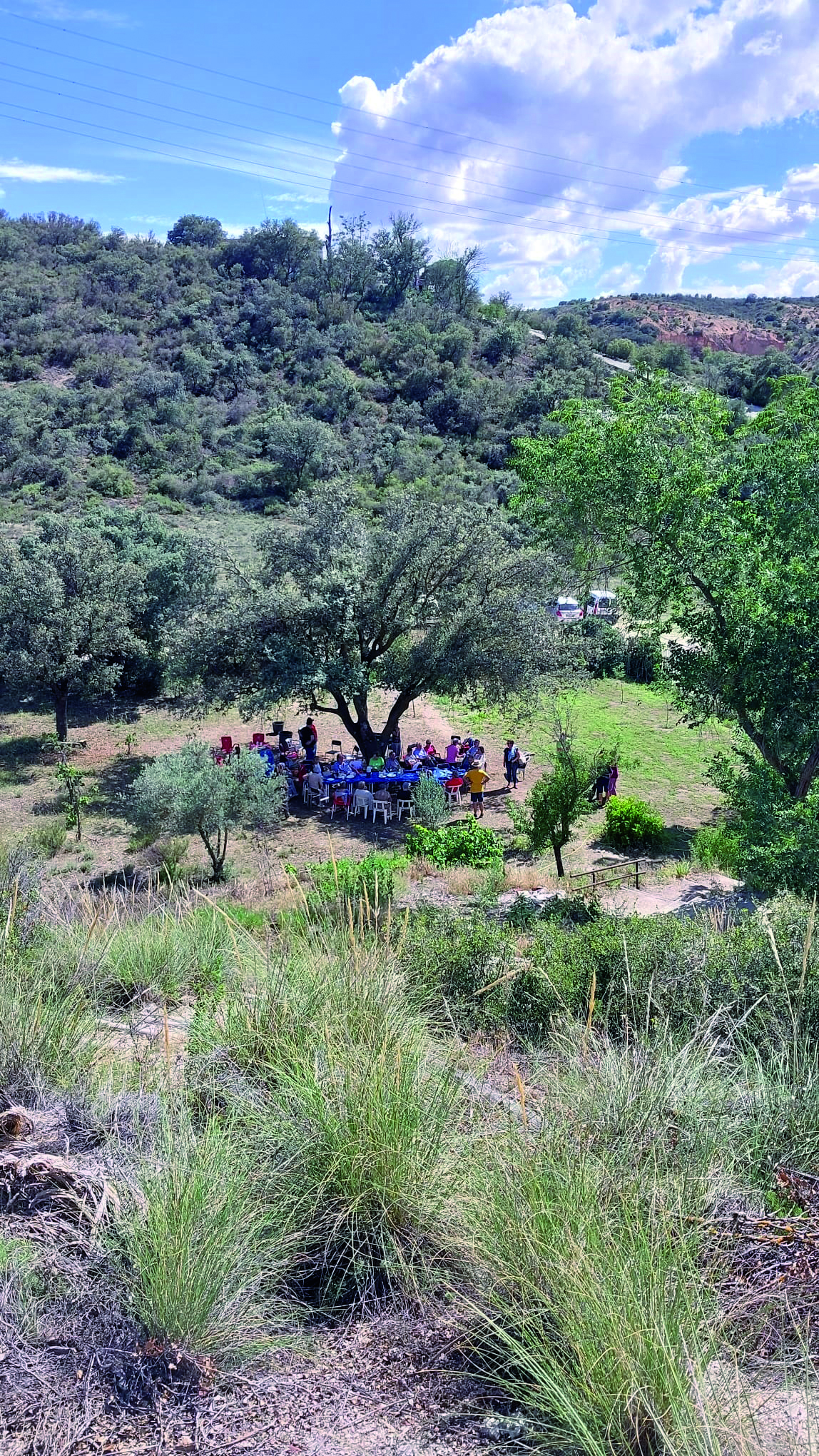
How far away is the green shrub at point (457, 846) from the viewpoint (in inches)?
506

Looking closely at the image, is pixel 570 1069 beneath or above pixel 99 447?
→ beneath

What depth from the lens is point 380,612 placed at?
53.6ft

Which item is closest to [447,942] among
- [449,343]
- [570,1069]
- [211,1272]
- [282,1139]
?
[570,1069]

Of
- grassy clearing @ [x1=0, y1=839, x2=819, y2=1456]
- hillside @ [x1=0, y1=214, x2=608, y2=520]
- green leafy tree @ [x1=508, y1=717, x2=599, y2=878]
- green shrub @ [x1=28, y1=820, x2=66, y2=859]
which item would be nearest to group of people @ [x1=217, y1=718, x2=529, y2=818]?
green leafy tree @ [x1=508, y1=717, x2=599, y2=878]

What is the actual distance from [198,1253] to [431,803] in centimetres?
1215

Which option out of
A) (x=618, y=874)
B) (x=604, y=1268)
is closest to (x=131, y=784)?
(x=618, y=874)

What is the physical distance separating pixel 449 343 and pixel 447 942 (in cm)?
5348

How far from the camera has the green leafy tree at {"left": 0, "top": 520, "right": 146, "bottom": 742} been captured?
694 inches

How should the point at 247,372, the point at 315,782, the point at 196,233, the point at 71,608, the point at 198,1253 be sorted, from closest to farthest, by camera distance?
the point at 198,1253 < the point at 315,782 < the point at 71,608 < the point at 247,372 < the point at 196,233

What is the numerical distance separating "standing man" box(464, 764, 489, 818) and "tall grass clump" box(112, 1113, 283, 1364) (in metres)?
13.1

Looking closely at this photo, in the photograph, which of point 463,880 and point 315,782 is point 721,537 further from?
point 315,782

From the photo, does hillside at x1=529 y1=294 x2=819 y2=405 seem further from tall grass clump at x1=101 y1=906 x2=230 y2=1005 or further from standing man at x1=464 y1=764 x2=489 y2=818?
tall grass clump at x1=101 y1=906 x2=230 y2=1005

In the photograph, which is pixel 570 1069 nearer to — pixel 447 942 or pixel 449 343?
pixel 447 942

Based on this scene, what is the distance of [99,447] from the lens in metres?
40.2
